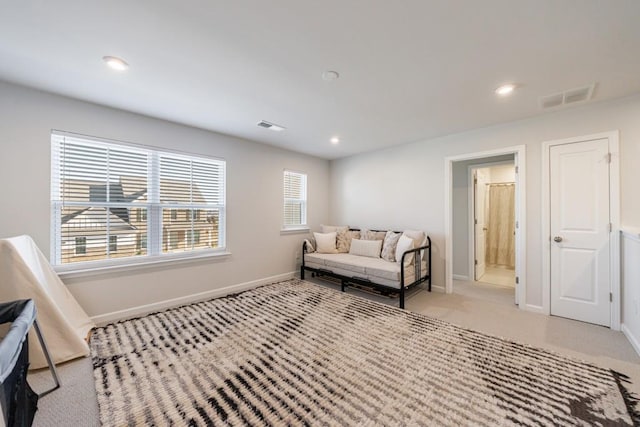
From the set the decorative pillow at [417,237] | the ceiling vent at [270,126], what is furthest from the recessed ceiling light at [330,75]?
the decorative pillow at [417,237]

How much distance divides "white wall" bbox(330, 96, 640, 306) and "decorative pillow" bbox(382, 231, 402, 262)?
0.43m

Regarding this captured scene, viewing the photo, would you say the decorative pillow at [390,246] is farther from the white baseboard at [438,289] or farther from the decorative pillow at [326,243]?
the decorative pillow at [326,243]

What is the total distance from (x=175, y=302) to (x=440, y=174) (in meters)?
4.27

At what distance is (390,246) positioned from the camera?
3.89m

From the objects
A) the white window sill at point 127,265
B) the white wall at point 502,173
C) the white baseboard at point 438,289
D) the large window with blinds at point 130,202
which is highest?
the white wall at point 502,173

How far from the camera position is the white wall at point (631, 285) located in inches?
86.7

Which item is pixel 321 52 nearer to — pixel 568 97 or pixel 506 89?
pixel 506 89

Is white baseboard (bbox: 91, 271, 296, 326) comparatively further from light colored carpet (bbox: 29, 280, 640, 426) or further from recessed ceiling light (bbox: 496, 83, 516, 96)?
recessed ceiling light (bbox: 496, 83, 516, 96)

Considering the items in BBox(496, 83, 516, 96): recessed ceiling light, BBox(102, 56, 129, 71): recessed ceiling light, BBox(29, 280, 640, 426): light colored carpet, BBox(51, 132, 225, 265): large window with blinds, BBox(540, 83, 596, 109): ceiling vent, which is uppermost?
BBox(102, 56, 129, 71): recessed ceiling light

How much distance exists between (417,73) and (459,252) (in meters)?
3.72

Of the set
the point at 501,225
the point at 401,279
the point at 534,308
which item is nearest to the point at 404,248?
the point at 401,279

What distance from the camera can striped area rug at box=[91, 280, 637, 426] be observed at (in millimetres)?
1480

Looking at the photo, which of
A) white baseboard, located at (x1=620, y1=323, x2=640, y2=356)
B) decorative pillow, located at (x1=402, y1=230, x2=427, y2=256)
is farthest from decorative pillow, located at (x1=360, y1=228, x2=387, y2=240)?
white baseboard, located at (x1=620, y1=323, x2=640, y2=356)

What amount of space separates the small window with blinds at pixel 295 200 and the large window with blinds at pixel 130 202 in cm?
127
